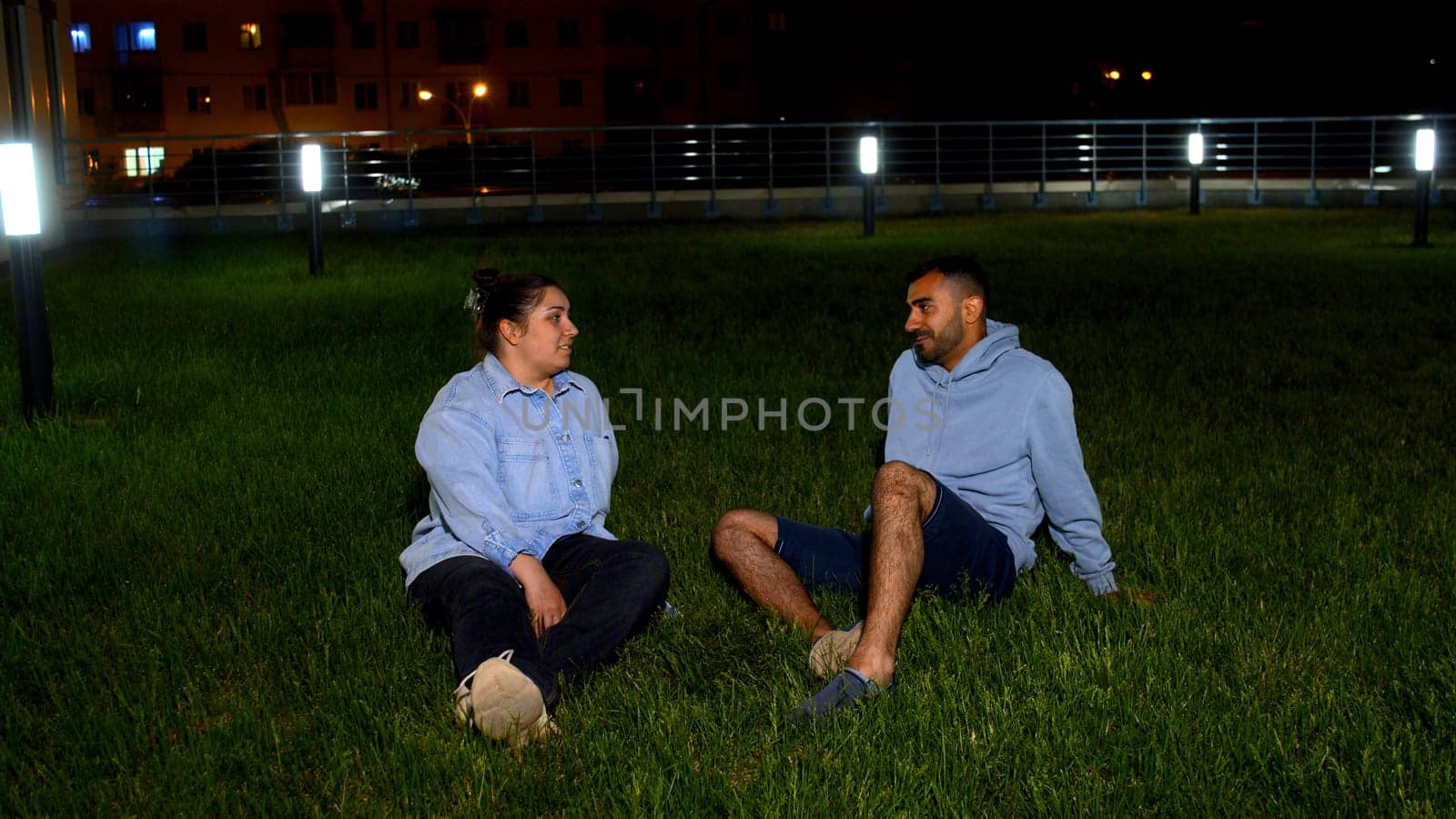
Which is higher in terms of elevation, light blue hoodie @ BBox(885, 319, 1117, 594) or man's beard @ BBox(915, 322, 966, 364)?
man's beard @ BBox(915, 322, 966, 364)

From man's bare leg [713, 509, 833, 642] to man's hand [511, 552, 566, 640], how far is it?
0.67 m

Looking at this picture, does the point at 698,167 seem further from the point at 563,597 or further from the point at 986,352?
the point at 563,597

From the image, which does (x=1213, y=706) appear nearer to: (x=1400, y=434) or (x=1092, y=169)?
(x=1400, y=434)

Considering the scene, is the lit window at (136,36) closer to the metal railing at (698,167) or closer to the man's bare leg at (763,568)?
the metal railing at (698,167)

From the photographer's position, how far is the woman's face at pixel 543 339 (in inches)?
185

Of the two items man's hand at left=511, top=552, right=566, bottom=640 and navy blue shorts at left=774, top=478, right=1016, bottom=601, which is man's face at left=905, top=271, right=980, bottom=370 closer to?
navy blue shorts at left=774, top=478, right=1016, bottom=601

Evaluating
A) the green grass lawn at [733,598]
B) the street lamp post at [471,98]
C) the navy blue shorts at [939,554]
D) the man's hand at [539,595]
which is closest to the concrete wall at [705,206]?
the green grass lawn at [733,598]

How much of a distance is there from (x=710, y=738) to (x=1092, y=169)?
2729cm

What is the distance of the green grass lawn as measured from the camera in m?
3.51

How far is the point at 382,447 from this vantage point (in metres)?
7.35

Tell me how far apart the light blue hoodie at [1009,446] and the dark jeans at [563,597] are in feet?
→ 3.28

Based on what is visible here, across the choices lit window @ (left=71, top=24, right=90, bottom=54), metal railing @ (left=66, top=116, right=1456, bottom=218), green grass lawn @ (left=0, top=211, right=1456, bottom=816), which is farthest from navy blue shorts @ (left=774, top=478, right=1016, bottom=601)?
lit window @ (left=71, top=24, right=90, bottom=54)

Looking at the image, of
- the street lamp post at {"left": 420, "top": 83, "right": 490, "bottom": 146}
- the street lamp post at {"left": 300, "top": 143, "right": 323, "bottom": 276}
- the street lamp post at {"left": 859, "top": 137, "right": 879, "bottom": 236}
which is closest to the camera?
the street lamp post at {"left": 300, "top": 143, "right": 323, "bottom": 276}

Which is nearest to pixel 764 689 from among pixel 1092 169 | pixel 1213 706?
pixel 1213 706
